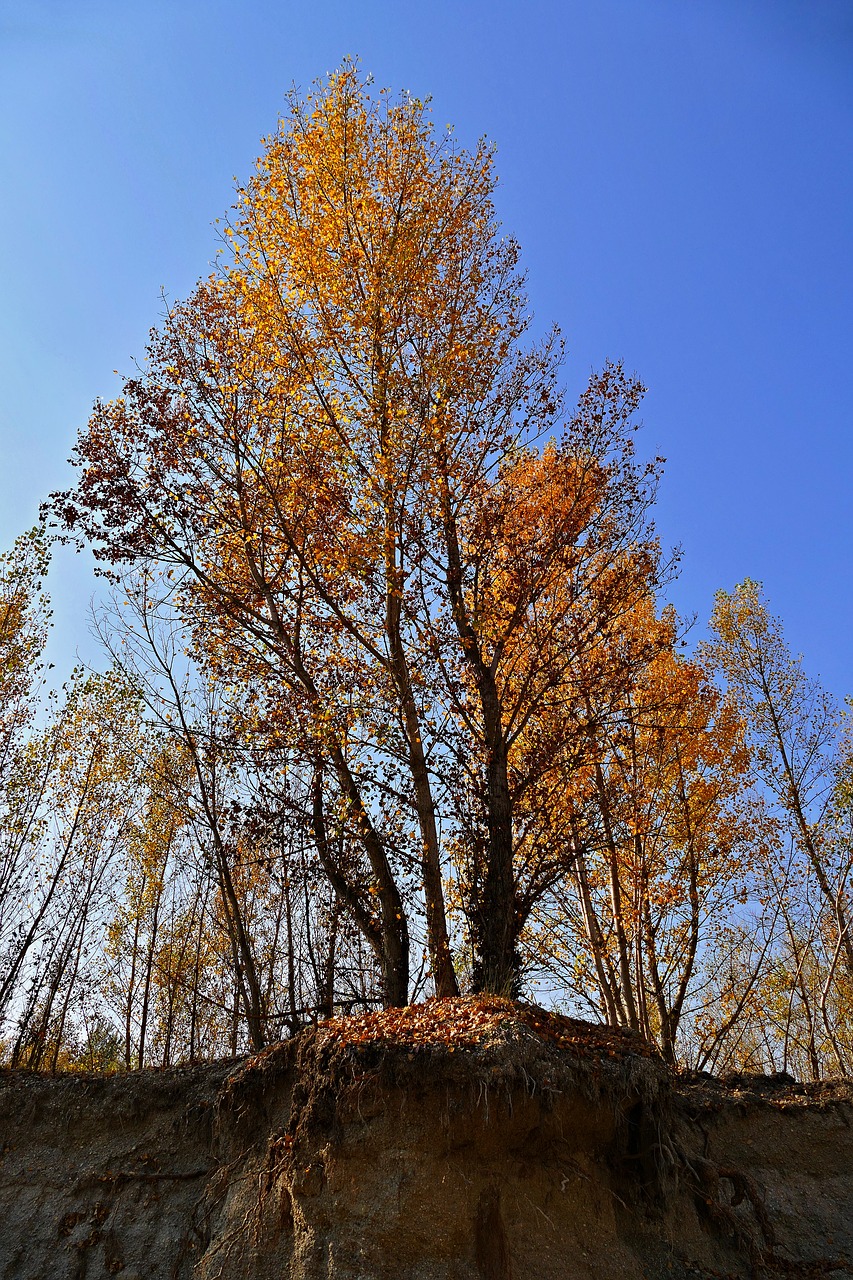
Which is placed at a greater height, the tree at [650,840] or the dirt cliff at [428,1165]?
the tree at [650,840]

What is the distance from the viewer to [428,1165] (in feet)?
22.5

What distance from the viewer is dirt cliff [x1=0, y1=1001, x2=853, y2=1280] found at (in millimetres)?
6742

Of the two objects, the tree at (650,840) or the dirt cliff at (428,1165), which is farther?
the tree at (650,840)

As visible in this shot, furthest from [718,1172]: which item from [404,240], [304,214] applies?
[304,214]

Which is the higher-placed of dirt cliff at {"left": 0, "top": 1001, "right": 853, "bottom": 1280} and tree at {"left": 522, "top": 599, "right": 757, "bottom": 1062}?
tree at {"left": 522, "top": 599, "right": 757, "bottom": 1062}

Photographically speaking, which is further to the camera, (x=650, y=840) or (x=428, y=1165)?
(x=650, y=840)

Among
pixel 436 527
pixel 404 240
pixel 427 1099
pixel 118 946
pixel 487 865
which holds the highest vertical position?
pixel 404 240

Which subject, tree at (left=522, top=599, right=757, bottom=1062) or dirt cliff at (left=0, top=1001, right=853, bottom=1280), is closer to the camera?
dirt cliff at (left=0, top=1001, right=853, bottom=1280)

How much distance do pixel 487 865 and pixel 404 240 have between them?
8.63 meters

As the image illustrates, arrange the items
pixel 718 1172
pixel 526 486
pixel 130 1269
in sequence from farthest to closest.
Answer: pixel 526 486
pixel 718 1172
pixel 130 1269

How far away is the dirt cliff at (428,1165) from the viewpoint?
22.1 feet

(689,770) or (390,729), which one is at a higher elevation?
(689,770)

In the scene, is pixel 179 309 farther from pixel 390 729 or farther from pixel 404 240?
pixel 390 729

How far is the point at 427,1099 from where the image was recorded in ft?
23.1
